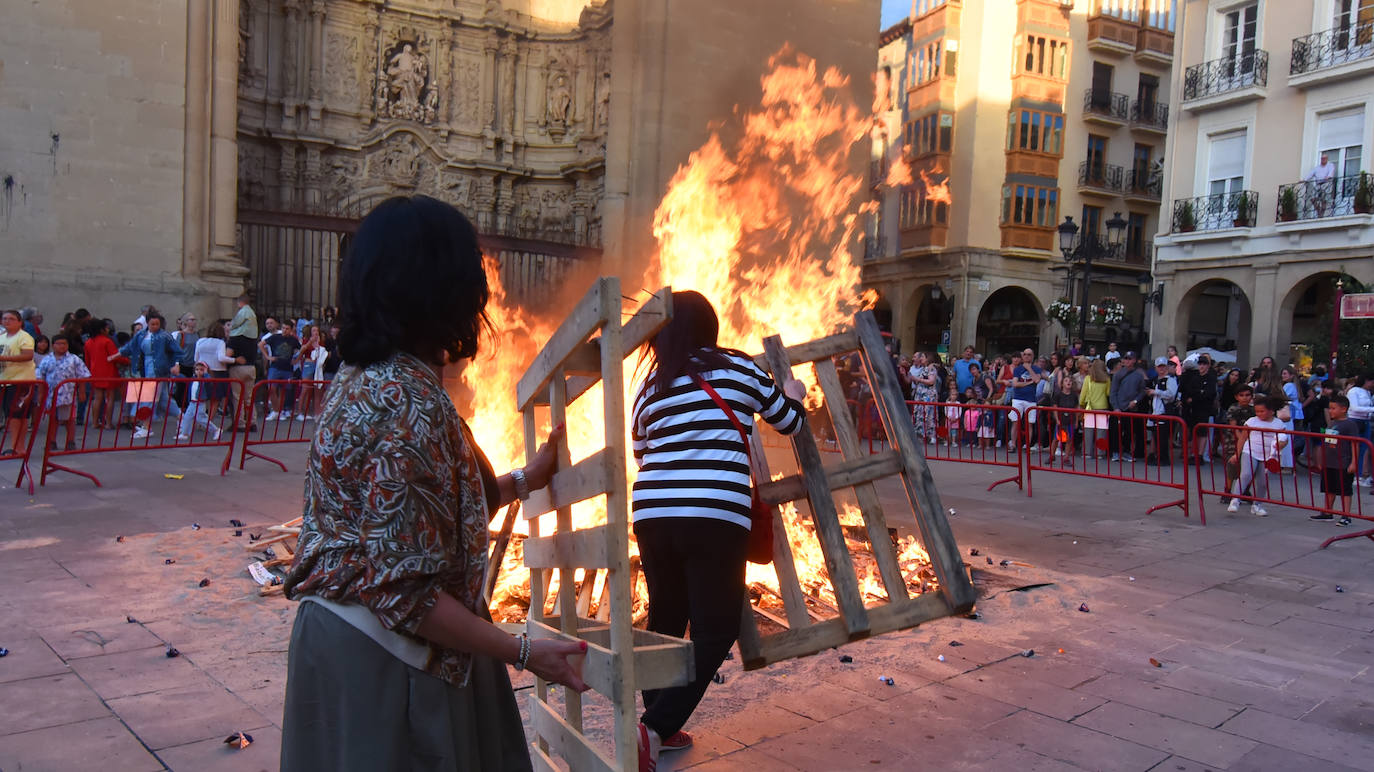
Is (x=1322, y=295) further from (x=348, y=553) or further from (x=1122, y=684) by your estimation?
(x=348, y=553)

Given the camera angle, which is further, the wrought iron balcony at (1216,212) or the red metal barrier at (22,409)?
the wrought iron balcony at (1216,212)

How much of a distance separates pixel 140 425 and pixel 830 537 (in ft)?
35.8

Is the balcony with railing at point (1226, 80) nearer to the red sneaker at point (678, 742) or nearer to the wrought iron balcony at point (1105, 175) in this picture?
the wrought iron balcony at point (1105, 175)

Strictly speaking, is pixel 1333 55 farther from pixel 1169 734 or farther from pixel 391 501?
pixel 391 501

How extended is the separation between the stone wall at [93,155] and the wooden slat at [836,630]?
613 inches

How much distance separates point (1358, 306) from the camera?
13.8 meters

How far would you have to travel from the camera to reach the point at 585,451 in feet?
23.1

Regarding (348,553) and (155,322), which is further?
(155,322)

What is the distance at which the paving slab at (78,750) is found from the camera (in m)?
3.32

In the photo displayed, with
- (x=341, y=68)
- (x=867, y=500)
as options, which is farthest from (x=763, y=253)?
(x=341, y=68)

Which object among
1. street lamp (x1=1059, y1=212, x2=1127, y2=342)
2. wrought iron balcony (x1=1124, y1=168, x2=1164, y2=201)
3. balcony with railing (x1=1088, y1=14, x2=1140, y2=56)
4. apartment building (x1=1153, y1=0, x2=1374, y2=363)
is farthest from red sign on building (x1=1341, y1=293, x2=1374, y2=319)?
balcony with railing (x1=1088, y1=14, x2=1140, y2=56)

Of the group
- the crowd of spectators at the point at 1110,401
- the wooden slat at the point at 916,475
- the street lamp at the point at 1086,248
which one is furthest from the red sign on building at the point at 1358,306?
the wooden slat at the point at 916,475

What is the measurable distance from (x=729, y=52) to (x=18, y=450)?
11.6 metres

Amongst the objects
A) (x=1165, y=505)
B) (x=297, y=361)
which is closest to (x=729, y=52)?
(x=297, y=361)
